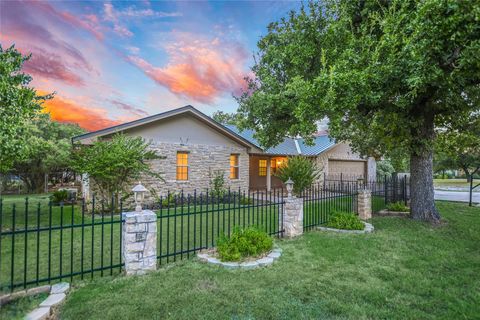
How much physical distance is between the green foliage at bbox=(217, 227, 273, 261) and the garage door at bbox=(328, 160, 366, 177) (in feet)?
56.3

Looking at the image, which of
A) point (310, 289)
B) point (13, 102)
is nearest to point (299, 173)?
point (310, 289)

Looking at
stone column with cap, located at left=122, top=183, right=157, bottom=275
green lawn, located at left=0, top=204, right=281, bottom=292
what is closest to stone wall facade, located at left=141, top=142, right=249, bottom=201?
green lawn, located at left=0, top=204, right=281, bottom=292

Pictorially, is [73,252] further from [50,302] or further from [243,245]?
[243,245]

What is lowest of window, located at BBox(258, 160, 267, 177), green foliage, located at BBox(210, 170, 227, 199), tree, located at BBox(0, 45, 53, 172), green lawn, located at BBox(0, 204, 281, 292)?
green lawn, located at BBox(0, 204, 281, 292)

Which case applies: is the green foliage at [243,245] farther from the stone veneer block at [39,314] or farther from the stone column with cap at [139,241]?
the stone veneer block at [39,314]

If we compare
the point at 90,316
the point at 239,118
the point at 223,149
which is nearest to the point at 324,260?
the point at 90,316

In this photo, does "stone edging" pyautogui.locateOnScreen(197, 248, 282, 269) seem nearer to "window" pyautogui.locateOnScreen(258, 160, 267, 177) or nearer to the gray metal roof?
the gray metal roof

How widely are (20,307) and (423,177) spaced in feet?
32.9

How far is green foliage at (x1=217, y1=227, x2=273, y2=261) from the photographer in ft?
15.3

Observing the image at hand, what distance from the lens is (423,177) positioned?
8.12 meters

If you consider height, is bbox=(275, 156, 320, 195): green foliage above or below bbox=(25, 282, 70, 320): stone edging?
above

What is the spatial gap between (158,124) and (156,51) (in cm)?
318

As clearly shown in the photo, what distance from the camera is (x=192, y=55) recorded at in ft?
37.7

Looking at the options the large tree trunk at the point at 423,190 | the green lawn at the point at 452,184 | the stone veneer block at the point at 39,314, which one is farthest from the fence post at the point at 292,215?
the green lawn at the point at 452,184
